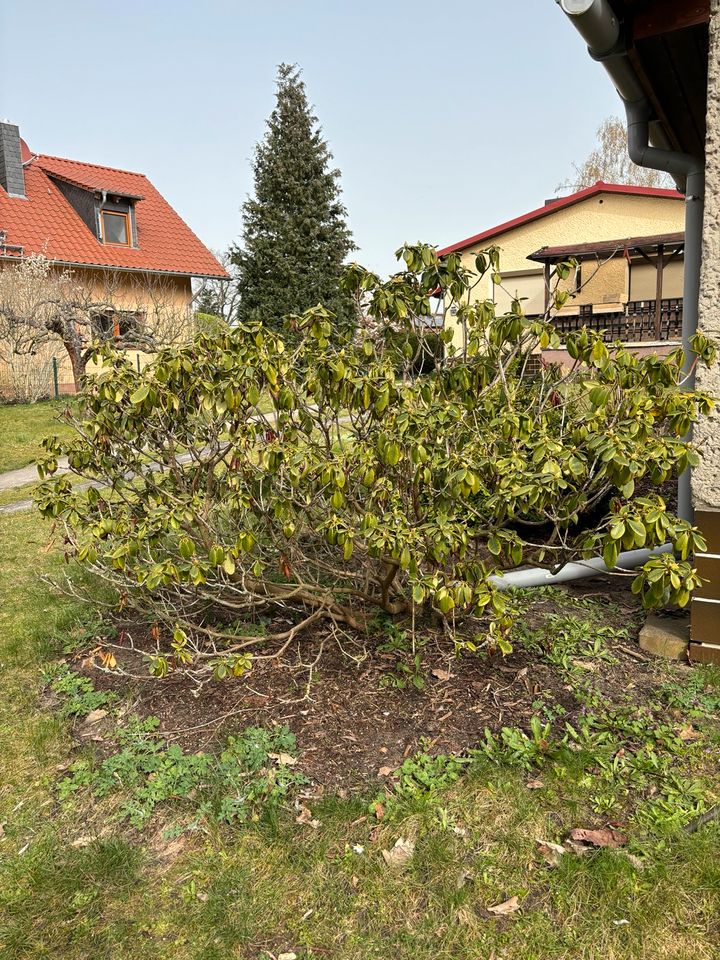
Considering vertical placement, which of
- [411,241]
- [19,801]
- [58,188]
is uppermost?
[58,188]

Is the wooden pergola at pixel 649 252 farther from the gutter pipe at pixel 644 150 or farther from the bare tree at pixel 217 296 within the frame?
the gutter pipe at pixel 644 150

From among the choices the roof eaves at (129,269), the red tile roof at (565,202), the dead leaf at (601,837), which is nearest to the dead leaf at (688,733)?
the dead leaf at (601,837)

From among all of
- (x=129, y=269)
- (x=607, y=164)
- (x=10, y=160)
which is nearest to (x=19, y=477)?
(x=129, y=269)

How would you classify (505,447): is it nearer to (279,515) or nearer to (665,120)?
(279,515)

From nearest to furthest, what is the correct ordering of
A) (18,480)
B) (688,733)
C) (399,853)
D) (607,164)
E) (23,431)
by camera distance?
(399,853) → (688,733) → (18,480) → (23,431) → (607,164)

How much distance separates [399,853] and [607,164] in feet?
134

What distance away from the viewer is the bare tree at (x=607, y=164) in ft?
117

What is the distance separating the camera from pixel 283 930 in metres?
2.01

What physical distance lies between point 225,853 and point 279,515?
1277 millimetres

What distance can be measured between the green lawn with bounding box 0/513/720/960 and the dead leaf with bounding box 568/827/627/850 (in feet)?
0.17

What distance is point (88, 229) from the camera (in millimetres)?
21375

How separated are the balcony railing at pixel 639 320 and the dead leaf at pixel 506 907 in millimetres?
16761

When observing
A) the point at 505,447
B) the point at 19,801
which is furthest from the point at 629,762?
the point at 19,801

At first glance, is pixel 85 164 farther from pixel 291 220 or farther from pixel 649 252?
pixel 649 252
